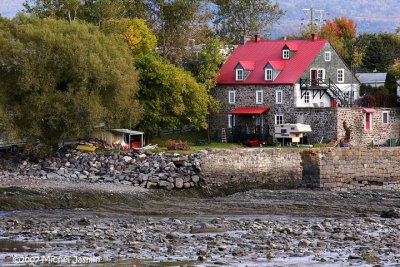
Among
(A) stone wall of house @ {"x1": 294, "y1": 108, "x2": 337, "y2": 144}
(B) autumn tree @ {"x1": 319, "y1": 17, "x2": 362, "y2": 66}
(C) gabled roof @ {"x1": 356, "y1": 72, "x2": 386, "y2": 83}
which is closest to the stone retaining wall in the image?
(A) stone wall of house @ {"x1": 294, "y1": 108, "x2": 337, "y2": 144}

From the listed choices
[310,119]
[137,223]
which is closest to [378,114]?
[310,119]

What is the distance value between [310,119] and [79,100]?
17.8m

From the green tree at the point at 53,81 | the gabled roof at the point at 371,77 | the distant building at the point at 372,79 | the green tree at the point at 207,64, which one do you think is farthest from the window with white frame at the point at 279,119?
the gabled roof at the point at 371,77

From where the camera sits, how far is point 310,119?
67.6 m

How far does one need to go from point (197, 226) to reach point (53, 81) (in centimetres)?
1898

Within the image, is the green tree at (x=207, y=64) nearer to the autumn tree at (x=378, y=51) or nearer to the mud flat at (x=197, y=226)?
the mud flat at (x=197, y=226)

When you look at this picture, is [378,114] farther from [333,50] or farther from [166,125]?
[166,125]

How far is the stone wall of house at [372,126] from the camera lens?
67.1m

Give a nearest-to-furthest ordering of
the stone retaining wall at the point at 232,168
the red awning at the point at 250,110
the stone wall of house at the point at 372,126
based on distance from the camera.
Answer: the stone retaining wall at the point at 232,168, the stone wall of house at the point at 372,126, the red awning at the point at 250,110

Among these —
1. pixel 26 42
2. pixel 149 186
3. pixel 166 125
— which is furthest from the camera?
pixel 166 125

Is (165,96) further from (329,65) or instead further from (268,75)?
(329,65)

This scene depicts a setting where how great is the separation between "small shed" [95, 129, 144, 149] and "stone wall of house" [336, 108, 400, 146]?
40.3ft

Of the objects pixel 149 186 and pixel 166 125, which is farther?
pixel 166 125

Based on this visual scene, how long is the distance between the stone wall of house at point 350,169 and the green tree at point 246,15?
37.1 meters
